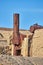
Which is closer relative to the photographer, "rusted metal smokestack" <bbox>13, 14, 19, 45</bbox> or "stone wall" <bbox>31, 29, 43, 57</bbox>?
"stone wall" <bbox>31, 29, 43, 57</bbox>

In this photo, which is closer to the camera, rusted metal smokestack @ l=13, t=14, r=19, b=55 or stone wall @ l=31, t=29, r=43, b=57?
stone wall @ l=31, t=29, r=43, b=57

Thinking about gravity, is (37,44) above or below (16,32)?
below

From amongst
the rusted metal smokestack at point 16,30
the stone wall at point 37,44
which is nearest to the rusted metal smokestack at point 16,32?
the rusted metal smokestack at point 16,30

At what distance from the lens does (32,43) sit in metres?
13.1

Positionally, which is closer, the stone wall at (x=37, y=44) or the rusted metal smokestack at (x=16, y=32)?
the stone wall at (x=37, y=44)

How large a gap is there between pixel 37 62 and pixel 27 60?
0.92 ft

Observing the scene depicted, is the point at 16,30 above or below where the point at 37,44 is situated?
above

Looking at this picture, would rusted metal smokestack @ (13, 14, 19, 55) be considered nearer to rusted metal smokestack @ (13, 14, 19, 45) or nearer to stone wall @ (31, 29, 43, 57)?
rusted metal smokestack @ (13, 14, 19, 45)

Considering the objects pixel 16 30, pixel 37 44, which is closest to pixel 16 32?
pixel 16 30

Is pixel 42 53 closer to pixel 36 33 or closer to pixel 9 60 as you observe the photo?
pixel 36 33

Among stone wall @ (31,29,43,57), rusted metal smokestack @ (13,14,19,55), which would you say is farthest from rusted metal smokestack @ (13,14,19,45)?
stone wall @ (31,29,43,57)

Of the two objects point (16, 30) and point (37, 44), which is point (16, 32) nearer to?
point (16, 30)

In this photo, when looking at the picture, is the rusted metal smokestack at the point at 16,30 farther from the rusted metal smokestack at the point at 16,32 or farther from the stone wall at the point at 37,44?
the stone wall at the point at 37,44

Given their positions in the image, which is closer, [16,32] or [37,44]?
[37,44]
